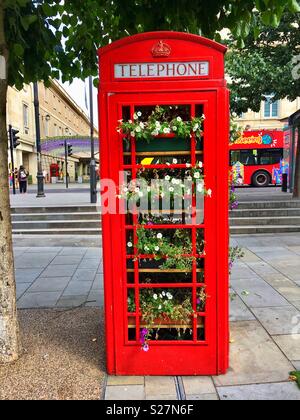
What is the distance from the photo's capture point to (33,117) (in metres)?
39.1

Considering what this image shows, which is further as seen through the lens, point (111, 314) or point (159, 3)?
point (159, 3)

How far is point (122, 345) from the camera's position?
11.0ft

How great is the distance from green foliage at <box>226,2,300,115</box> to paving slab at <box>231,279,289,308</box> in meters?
7.67

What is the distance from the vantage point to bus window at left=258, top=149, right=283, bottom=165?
24.4 meters

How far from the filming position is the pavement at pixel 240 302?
3.15m

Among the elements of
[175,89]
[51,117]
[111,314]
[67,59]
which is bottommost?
[111,314]

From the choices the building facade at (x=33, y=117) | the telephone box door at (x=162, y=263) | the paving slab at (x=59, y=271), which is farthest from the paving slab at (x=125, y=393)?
the building facade at (x=33, y=117)

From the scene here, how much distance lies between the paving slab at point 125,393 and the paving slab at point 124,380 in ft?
0.17

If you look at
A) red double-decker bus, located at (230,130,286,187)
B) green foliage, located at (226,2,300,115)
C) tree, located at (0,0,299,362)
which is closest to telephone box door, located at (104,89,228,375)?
tree, located at (0,0,299,362)

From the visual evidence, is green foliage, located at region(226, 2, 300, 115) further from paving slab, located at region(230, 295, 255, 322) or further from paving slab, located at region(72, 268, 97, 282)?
paving slab, located at region(230, 295, 255, 322)

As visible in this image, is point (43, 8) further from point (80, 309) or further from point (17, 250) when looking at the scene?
point (17, 250)

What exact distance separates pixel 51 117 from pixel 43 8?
45.4m

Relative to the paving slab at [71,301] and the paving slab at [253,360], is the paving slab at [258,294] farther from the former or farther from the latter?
the paving slab at [71,301]

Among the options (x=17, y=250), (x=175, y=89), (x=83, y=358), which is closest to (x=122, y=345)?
(x=83, y=358)
